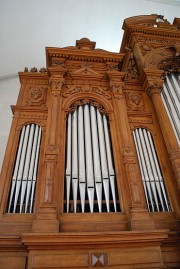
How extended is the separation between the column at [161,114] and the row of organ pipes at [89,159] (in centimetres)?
106

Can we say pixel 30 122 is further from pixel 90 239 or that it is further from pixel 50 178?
pixel 90 239

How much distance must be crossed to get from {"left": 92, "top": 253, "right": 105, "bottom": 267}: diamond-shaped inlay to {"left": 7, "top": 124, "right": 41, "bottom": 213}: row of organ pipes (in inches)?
45.5

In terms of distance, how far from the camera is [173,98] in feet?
16.7

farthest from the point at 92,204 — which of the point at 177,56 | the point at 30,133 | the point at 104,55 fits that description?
the point at 177,56

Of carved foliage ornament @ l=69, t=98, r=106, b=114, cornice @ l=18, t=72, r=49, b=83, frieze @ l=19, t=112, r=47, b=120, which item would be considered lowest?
frieze @ l=19, t=112, r=47, b=120

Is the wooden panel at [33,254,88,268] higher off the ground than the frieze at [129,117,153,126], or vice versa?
the frieze at [129,117,153,126]

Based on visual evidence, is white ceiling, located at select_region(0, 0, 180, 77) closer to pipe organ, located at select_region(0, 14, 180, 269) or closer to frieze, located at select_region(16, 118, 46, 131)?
pipe organ, located at select_region(0, 14, 180, 269)

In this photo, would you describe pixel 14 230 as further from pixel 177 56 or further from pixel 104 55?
pixel 177 56

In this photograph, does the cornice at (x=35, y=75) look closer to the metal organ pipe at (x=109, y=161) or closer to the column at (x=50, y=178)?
the column at (x=50, y=178)

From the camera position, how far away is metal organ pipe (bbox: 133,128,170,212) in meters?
3.54

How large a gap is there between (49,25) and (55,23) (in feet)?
0.82

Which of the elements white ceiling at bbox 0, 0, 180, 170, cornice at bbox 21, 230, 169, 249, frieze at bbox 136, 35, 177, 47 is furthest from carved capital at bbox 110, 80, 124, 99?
white ceiling at bbox 0, 0, 180, 170

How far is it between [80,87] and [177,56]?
114 inches

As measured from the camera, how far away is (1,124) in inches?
280
